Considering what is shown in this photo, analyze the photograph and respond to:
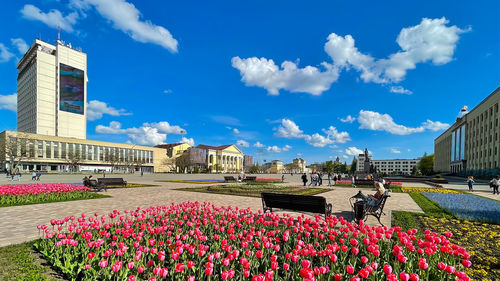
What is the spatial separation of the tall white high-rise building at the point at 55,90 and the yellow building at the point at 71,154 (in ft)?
Result: 50.3

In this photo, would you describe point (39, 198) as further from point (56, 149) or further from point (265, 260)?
point (56, 149)

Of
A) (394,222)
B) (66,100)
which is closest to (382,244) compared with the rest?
(394,222)

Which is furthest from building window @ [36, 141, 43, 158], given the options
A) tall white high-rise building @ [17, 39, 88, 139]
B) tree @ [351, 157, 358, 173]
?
tree @ [351, 157, 358, 173]

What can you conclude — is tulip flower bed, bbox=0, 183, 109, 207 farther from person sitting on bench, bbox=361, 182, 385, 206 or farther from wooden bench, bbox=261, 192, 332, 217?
person sitting on bench, bbox=361, 182, 385, 206

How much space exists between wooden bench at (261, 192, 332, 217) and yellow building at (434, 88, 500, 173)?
54.7 metres

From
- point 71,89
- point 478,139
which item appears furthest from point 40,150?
point 478,139

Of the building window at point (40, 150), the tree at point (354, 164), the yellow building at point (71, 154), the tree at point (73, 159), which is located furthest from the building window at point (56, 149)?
the tree at point (354, 164)

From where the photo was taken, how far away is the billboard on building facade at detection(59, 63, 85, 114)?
3597 inches

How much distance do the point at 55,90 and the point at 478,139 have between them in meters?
134

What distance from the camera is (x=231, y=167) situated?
128 m

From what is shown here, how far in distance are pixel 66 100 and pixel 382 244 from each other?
11574 centimetres

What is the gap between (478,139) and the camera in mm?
58281

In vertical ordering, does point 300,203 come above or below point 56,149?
below

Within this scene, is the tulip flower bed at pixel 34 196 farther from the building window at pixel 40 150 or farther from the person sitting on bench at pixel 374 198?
the building window at pixel 40 150
